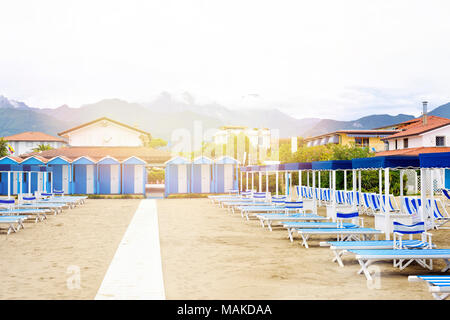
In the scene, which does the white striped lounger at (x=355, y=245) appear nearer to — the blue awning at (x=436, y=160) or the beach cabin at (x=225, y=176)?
the blue awning at (x=436, y=160)

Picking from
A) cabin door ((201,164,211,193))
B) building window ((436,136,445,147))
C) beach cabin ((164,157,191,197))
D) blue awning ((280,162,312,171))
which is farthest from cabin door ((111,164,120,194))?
building window ((436,136,445,147))

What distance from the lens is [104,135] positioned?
41469 mm

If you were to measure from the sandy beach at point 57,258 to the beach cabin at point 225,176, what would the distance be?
53.8 feet

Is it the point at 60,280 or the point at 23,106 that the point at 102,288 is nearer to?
the point at 60,280

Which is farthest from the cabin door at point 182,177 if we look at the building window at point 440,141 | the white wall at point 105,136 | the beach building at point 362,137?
the beach building at point 362,137

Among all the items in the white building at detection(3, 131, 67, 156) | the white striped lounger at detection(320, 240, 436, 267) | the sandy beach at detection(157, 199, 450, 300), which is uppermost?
the white building at detection(3, 131, 67, 156)

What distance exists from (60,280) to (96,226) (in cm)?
712

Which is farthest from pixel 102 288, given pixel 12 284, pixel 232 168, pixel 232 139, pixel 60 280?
pixel 232 139

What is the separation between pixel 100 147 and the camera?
3934cm

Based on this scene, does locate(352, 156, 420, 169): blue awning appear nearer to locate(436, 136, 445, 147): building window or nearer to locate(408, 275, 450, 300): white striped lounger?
locate(408, 275, 450, 300): white striped lounger

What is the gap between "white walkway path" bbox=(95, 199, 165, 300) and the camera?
5.95 m

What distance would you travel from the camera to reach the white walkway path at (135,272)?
5.95 meters

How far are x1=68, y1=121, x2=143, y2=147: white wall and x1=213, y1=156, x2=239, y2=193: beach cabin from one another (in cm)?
1321

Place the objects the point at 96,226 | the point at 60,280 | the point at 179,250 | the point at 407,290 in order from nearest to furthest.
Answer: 1. the point at 407,290
2. the point at 60,280
3. the point at 179,250
4. the point at 96,226
